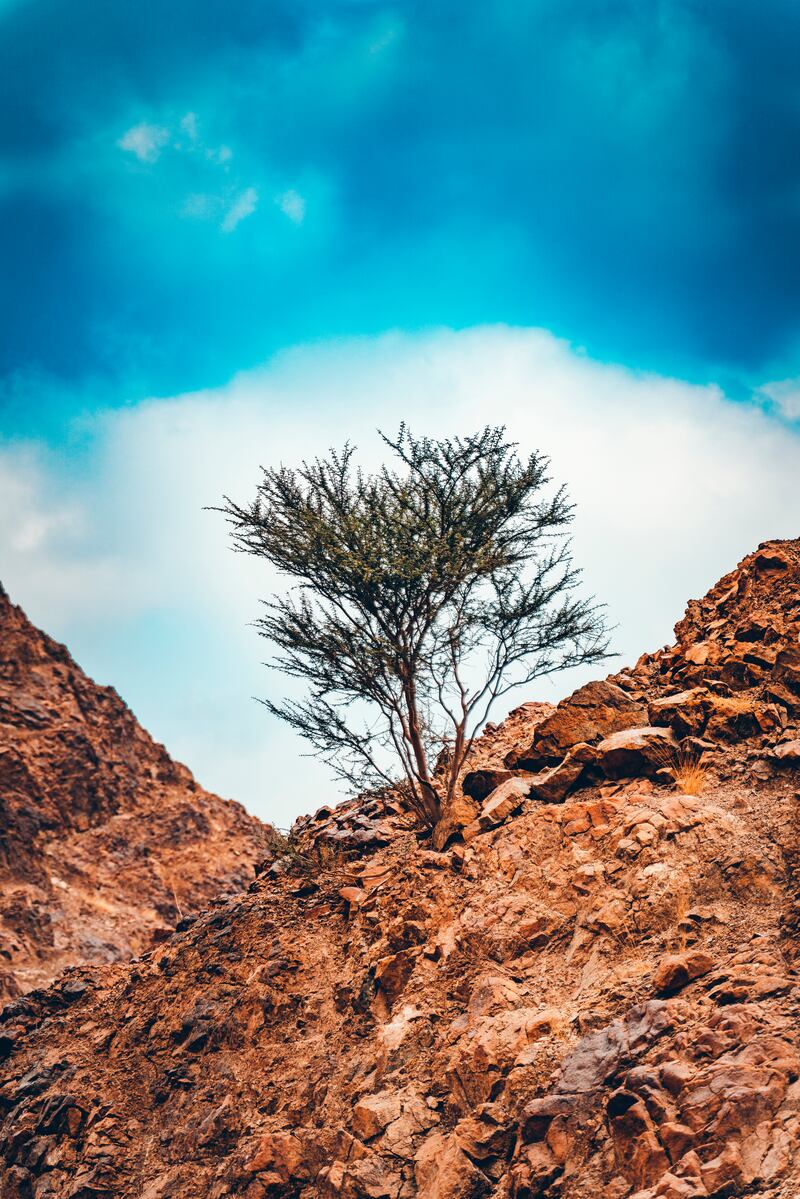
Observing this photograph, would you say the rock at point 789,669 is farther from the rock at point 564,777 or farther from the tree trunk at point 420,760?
the tree trunk at point 420,760

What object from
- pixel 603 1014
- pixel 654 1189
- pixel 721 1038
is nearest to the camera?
pixel 654 1189

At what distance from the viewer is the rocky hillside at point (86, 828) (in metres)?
32.8

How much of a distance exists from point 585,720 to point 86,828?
28.4m

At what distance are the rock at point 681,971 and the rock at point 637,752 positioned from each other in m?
3.68

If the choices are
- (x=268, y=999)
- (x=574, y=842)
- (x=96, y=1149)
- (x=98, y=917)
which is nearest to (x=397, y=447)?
(x=574, y=842)

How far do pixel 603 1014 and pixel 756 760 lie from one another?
381 centimetres

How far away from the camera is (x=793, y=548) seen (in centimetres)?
1549

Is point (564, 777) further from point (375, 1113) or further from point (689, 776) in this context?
point (375, 1113)

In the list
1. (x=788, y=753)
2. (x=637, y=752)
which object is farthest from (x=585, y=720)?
(x=788, y=753)

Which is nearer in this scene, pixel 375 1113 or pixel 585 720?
pixel 375 1113

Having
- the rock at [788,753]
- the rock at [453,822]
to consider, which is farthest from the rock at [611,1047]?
the rock at [453,822]

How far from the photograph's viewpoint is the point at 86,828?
38.4 meters

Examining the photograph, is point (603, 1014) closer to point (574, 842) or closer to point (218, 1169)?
point (574, 842)

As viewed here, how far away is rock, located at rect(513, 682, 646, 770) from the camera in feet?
48.2
